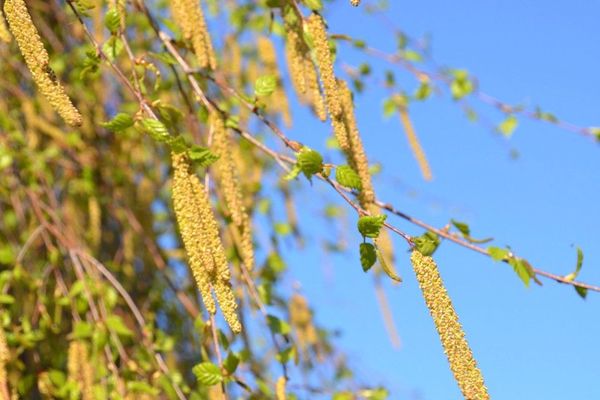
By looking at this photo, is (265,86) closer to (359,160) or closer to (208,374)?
(359,160)

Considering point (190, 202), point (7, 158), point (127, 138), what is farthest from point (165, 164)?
point (190, 202)

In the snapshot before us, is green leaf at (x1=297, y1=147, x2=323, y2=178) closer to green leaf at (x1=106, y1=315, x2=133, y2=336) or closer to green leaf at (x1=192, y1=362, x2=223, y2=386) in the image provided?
green leaf at (x1=192, y1=362, x2=223, y2=386)

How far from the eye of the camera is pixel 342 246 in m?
3.62

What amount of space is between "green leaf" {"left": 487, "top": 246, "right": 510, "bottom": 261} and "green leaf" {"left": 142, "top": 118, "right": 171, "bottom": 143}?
20.8 inches

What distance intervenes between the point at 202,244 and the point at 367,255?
229 mm

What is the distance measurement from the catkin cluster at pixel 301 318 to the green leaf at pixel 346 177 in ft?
5.30

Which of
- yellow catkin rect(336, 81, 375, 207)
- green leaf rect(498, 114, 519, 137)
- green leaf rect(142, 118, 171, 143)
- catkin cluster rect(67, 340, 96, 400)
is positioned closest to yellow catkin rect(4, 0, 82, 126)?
green leaf rect(142, 118, 171, 143)

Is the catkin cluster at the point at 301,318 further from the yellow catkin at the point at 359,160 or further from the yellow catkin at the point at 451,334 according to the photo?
the yellow catkin at the point at 451,334

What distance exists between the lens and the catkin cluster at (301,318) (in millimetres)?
2988

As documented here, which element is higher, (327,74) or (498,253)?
(327,74)

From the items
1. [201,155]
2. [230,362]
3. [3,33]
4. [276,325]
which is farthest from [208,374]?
[3,33]

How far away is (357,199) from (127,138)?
187 cm

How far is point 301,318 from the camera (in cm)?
300

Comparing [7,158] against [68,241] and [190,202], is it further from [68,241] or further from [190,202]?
[190,202]
